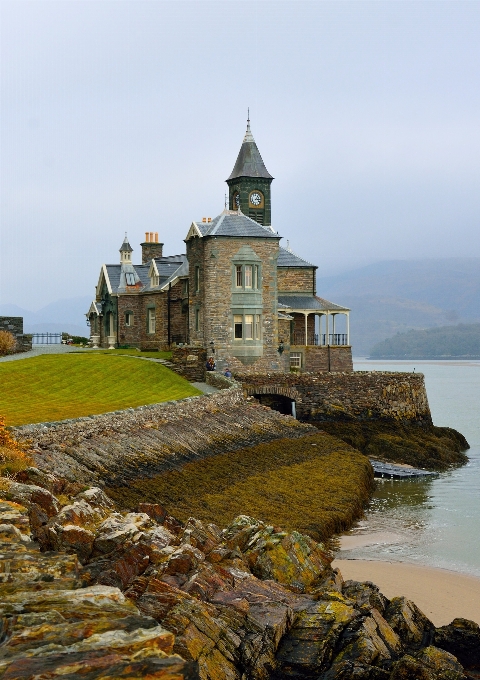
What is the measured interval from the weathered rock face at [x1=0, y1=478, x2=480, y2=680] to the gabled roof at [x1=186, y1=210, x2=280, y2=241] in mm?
35739

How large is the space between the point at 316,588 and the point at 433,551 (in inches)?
370

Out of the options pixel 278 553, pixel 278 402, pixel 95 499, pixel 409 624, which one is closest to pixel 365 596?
pixel 409 624

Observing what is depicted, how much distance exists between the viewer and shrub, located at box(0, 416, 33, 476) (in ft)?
60.3

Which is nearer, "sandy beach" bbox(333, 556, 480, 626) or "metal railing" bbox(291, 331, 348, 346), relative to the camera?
"sandy beach" bbox(333, 556, 480, 626)

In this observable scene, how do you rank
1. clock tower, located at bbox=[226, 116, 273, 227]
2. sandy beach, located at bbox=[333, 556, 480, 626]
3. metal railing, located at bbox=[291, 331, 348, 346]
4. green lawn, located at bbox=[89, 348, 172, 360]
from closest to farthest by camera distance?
1. sandy beach, located at bbox=[333, 556, 480, 626]
2. green lawn, located at bbox=[89, 348, 172, 360]
3. metal railing, located at bbox=[291, 331, 348, 346]
4. clock tower, located at bbox=[226, 116, 273, 227]

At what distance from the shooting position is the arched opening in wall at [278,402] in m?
52.3

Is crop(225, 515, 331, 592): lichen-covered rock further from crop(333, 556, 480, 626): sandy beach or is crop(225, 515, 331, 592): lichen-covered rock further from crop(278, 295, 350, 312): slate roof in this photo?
crop(278, 295, 350, 312): slate roof

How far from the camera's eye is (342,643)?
13.0m

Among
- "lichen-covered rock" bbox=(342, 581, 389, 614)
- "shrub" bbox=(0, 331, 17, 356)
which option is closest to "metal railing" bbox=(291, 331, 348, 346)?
"shrub" bbox=(0, 331, 17, 356)

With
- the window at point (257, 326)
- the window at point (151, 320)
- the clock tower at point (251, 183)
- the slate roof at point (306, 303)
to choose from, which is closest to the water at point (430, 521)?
the window at point (257, 326)

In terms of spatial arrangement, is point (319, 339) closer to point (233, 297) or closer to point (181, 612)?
point (233, 297)

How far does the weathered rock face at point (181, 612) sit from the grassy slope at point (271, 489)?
5439mm

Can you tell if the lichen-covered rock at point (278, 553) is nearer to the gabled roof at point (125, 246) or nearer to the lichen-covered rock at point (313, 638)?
the lichen-covered rock at point (313, 638)

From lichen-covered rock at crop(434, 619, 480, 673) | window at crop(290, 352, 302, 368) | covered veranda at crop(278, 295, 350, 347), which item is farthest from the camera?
covered veranda at crop(278, 295, 350, 347)
